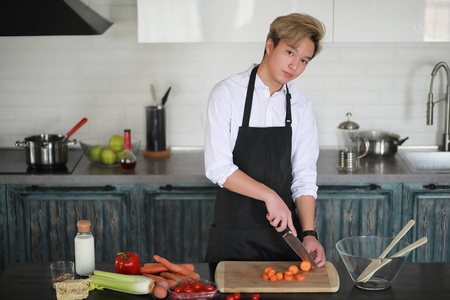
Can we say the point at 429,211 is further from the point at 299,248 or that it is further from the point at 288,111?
the point at 299,248

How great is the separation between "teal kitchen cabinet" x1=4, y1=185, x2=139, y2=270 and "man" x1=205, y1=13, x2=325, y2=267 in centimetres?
111

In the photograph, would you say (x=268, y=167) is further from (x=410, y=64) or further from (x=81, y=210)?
(x=410, y=64)

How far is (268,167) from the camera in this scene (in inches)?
125

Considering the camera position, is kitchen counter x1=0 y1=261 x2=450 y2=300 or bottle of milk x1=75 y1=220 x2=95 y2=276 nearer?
kitchen counter x1=0 y1=261 x2=450 y2=300

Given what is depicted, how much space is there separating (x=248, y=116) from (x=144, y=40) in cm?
142

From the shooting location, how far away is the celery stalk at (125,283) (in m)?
2.40

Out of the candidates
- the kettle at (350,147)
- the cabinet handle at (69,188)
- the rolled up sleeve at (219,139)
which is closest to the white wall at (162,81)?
the kettle at (350,147)

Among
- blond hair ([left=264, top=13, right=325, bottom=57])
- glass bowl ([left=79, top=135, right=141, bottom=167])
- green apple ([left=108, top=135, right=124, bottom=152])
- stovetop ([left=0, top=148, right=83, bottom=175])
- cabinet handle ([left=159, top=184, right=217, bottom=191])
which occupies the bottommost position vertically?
cabinet handle ([left=159, top=184, right=217, bottom=191])

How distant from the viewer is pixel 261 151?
124 inches

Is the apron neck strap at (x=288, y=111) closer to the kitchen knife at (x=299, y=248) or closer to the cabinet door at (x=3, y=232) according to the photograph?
the kitchen knife at (x=299, y=248)

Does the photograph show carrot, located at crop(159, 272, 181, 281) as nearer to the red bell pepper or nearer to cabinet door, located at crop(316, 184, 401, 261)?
the red bell pepper

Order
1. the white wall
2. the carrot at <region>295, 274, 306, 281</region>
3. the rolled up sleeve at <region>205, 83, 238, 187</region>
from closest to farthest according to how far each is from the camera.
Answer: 1. the carrot at <region>295, 274, 306, 281</region>
2. the rolled up sleeve at <region>205, 83, 238, 187</region>
3. the white wall

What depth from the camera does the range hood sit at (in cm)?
314

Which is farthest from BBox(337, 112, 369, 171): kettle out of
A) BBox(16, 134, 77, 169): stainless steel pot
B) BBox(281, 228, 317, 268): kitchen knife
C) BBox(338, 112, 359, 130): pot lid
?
BBox(16, 134, 77, 169): stainless steel pot
